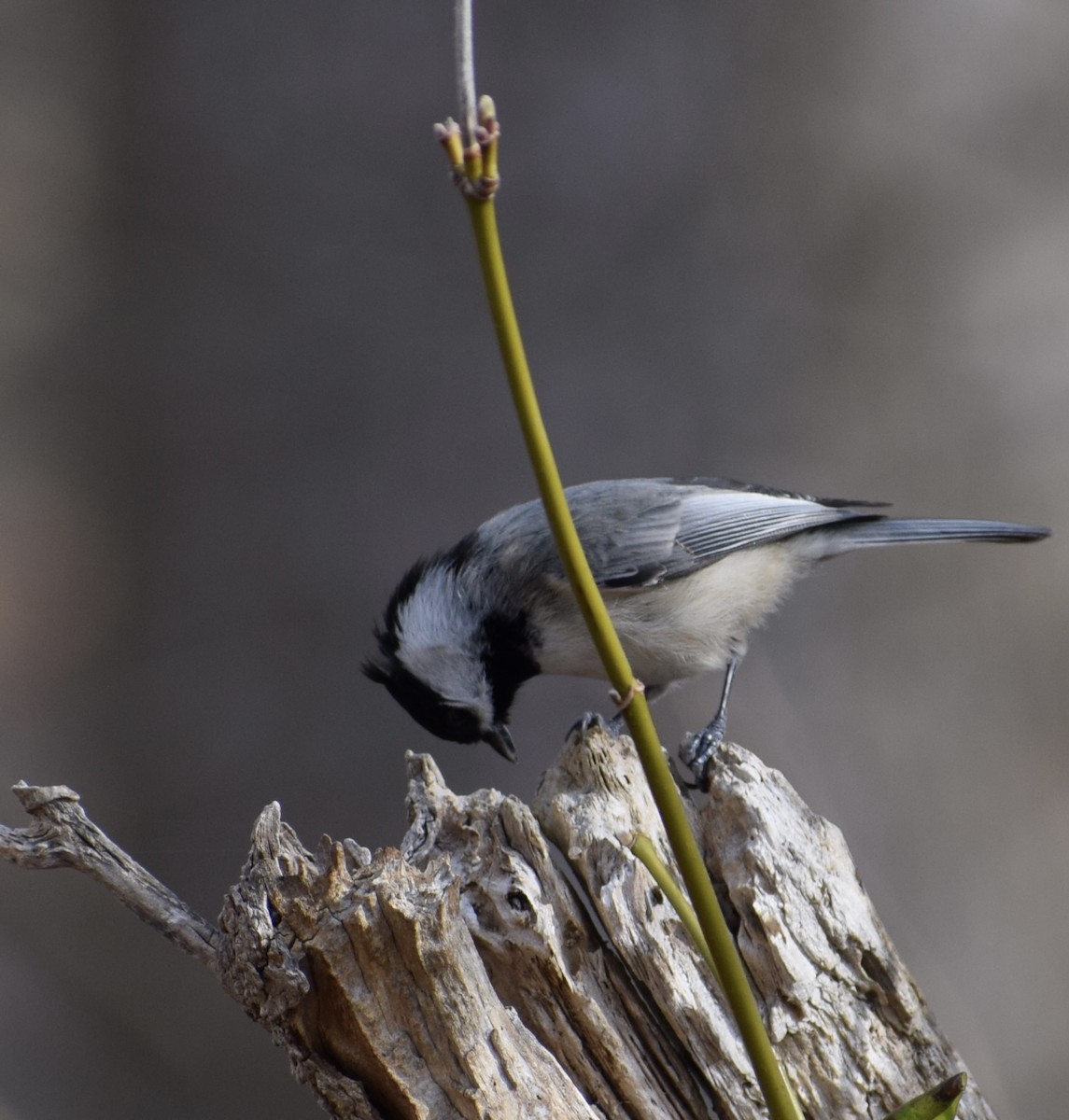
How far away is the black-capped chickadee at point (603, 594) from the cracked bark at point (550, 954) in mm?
553

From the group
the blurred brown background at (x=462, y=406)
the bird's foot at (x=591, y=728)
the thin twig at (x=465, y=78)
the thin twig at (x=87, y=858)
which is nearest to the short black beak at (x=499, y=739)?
the bird's foot at (x=591, y=728)

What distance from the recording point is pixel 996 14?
3096 mm

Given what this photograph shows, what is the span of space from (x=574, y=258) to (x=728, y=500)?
94 cm

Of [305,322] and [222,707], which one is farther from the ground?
[305,322]

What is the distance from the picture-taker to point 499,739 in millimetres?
2258

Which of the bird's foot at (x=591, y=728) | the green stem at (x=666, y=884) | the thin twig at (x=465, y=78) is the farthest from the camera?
the bird's foot at (x=591, y=728)

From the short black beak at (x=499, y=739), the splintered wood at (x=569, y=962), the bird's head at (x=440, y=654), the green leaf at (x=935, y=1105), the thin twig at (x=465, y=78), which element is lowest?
the green leaf at (x=935, y=1105)

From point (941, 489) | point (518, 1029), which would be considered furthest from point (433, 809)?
point (941, 489)

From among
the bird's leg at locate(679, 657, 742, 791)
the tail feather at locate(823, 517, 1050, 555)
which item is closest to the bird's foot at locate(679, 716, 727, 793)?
the bird's leg at locate(679, 657, 742, 791)

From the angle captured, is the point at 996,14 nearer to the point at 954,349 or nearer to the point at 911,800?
the point at 954,349

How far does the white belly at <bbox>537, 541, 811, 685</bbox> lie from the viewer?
7.23 feet

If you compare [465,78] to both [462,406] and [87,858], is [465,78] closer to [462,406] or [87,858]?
[87,858]

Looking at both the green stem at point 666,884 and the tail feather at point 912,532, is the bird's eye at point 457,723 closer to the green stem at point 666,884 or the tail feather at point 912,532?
the tail feather at point 912,532

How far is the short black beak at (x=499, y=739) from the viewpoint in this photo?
2244 mm
